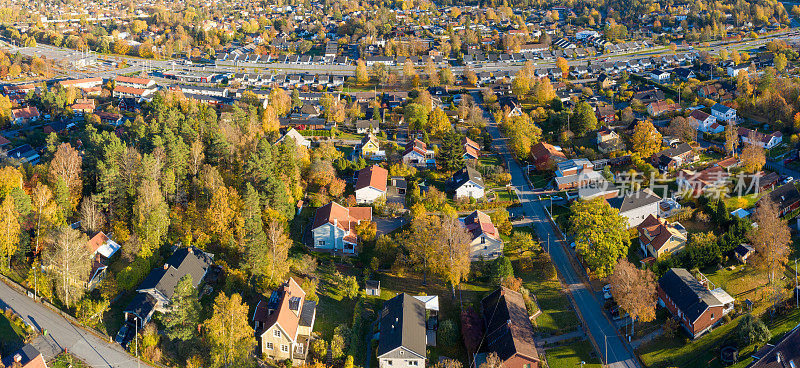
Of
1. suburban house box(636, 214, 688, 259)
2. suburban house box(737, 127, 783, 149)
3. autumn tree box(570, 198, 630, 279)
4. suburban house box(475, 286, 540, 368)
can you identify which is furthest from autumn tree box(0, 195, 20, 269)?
suburban house box(737, 127, 783, 149)

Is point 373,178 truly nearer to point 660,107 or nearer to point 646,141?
point 646,141

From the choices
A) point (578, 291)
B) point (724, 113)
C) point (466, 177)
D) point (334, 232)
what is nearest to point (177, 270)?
point (334, 232)

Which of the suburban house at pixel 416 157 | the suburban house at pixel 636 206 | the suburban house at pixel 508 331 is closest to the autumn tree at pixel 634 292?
the suburban house at pixel 508 331

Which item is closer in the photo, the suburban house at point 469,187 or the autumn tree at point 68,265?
the autumn tree at point 68,265

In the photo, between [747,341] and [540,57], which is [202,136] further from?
[540,57]

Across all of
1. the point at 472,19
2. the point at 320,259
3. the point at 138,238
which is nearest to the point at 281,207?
the point at 320,259

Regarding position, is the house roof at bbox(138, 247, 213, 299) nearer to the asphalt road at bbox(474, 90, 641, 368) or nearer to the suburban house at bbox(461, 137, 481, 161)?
the asphalt road at bbox(474, 90, 641, 368)

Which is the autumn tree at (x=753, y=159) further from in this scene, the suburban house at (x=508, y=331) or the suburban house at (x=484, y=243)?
the suburban house at (x=508, y=331)
